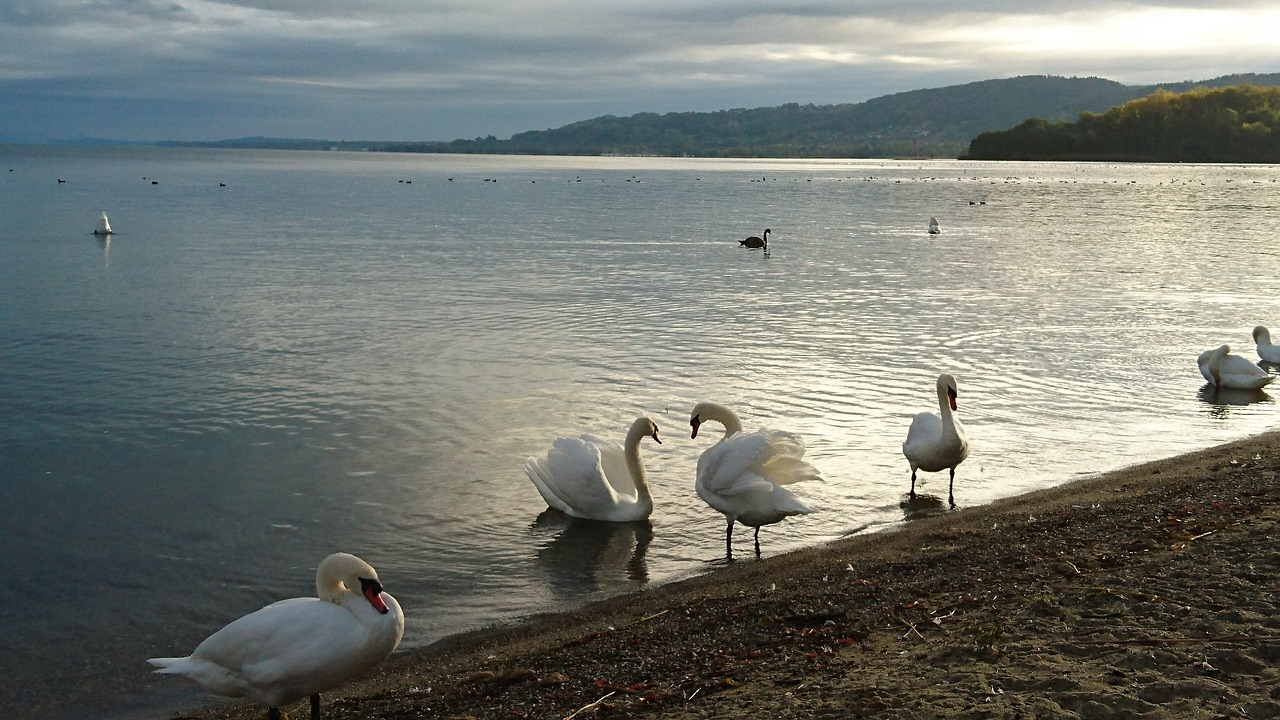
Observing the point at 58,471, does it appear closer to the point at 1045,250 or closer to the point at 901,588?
the point at 901,588

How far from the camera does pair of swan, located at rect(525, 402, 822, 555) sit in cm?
985

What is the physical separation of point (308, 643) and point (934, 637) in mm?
3515

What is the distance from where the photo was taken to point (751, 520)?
10.0 metres

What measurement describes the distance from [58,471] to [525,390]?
6.21 m

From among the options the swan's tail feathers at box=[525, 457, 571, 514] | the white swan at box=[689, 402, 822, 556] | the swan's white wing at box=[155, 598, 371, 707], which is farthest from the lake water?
the swan's white wing at box=[155, 598, 371, 707]

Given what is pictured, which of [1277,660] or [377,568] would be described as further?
[377,568]

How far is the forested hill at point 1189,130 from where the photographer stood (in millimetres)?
174125

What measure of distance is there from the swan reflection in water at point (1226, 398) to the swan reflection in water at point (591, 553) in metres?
9.31

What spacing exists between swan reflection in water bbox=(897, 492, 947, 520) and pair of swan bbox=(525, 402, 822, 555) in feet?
4.82

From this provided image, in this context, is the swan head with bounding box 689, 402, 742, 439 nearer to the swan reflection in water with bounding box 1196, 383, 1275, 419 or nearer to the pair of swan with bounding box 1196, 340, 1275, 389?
the swan reflection in water with bounding box 1196, 383, 1275, 419

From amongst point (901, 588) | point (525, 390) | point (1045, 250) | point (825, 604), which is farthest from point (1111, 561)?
point (1045, 250)

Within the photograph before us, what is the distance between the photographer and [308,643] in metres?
6.02

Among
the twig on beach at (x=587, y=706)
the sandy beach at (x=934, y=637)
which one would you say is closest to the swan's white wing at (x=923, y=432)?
the sandy beach at (x=934, y=637)

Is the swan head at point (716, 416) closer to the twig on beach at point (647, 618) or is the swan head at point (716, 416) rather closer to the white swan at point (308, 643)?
the twig on beach at point (647, 618)
